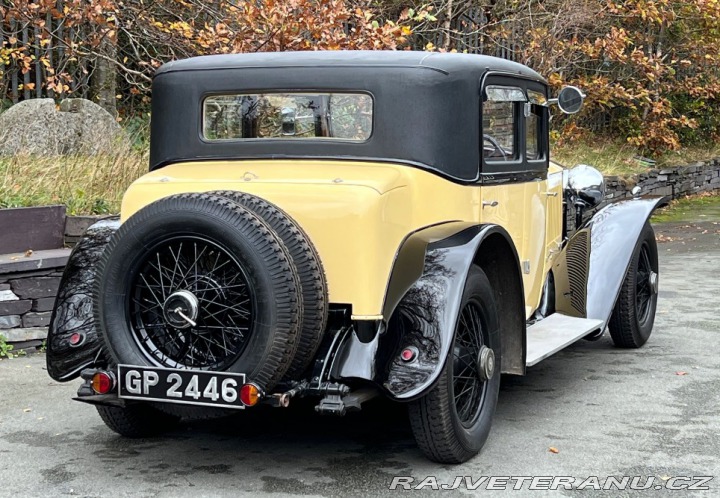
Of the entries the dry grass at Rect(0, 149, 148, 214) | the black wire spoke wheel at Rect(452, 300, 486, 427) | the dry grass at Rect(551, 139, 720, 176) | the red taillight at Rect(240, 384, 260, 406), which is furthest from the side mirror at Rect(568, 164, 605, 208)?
the dry grass at Rect(551, 139, 720, 176)

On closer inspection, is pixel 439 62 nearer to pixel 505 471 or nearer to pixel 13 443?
pixel 505 471

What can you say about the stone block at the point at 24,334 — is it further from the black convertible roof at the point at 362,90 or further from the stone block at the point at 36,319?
the black convertible roof at the point at 362,90

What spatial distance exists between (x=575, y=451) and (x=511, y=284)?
2.73 feet

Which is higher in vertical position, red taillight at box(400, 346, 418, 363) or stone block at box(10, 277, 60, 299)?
red taillight at box(400, 346, 418, 363)

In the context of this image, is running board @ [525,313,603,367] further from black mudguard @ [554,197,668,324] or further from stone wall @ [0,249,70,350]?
stone wall @ [0,249,70,350]

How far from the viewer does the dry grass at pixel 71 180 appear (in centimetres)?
759

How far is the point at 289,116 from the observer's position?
5.02 metres

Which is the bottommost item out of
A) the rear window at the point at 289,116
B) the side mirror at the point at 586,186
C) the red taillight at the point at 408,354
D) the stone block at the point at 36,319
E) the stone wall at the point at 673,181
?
the stone wall at the point at 673,181

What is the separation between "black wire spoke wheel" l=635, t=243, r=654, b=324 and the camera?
6.91 metres

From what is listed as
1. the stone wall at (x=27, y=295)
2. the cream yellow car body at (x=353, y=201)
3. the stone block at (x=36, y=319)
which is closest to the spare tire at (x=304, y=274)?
the cream yellow car body at (x=353, y=201)

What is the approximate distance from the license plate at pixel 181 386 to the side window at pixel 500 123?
1903mm

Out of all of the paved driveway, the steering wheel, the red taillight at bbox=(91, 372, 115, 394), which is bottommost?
the paved driveway

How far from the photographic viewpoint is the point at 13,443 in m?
4.83

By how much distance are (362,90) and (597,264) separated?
7.43 feet
